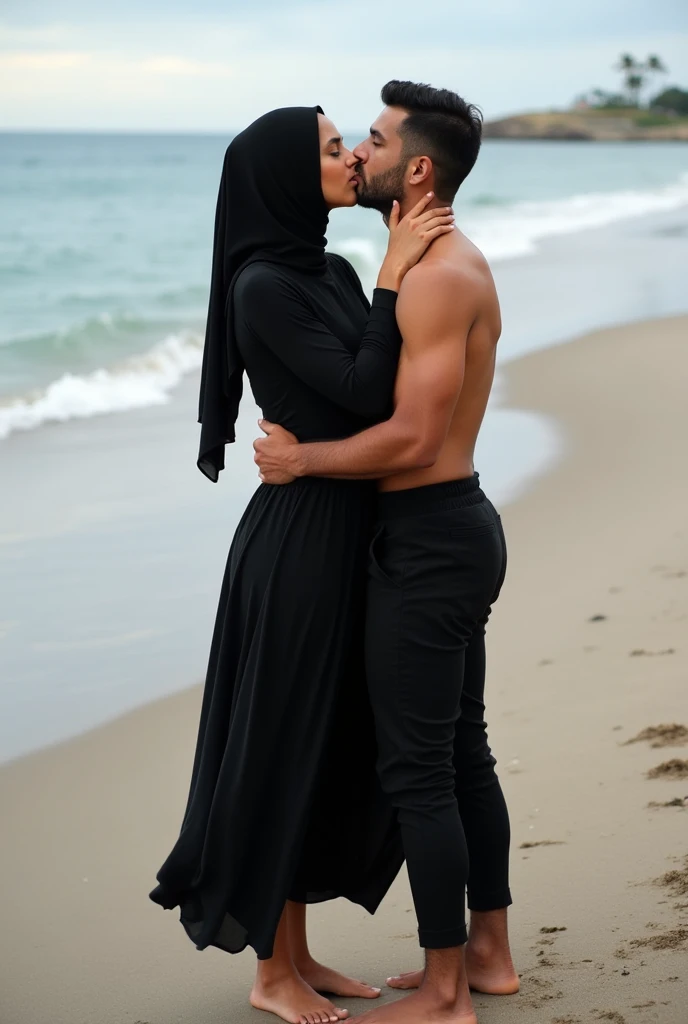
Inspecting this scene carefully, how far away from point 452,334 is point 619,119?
114m

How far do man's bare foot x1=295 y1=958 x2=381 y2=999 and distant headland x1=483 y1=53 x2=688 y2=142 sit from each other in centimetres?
11144

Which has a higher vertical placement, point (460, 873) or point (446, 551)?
point (446, 551)

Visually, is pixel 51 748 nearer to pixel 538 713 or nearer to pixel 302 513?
pixel 538 713

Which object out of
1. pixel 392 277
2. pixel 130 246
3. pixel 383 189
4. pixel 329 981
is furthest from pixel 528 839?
pixel 130 246

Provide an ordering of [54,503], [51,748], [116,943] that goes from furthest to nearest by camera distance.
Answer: [54,503], [51,748], [116,943]

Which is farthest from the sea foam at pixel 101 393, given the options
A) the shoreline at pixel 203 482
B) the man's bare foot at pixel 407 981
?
the man's bare foot at pixel 407 981

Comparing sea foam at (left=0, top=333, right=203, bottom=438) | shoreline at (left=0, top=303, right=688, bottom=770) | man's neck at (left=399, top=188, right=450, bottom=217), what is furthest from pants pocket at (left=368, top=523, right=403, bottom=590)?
sea foam at (left=0, top=333, right=203, bottom=438)

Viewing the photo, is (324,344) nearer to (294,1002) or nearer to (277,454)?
(277,454)

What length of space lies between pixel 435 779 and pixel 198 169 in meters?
55.9

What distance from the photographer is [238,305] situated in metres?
2.91

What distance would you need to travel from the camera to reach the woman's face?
2.99m

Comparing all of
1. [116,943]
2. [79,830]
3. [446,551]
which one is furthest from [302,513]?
[79,830]

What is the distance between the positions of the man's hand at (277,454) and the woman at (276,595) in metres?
0.03

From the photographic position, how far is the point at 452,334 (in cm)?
275
